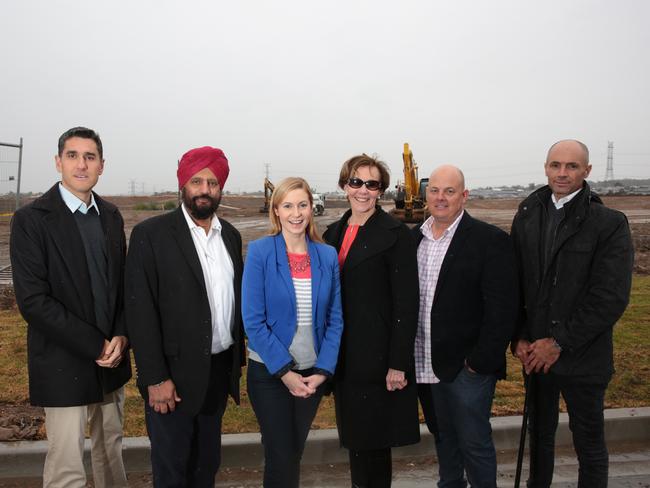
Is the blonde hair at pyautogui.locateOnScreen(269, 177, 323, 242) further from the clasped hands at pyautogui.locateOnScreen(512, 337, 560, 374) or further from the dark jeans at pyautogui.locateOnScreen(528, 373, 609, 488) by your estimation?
the dark jeans at pyautogui.locateOnScreen(528, 373, 609, 488)

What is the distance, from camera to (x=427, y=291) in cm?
313

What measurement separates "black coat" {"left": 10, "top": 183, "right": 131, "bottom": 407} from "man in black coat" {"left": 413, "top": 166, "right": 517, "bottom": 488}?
70.3 inches

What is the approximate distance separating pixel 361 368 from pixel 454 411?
2.26 feet

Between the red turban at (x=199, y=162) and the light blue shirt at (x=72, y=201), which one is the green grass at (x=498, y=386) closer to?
the light blue shirt at (x=72, y=201)

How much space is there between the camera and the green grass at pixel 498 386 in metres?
4.34

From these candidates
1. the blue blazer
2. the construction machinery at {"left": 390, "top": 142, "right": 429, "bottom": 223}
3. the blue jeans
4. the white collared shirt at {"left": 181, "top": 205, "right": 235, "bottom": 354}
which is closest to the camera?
the blue blazer

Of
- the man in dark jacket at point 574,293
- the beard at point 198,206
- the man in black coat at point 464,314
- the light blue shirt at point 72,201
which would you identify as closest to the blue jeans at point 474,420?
the man in black coat at point 464,314

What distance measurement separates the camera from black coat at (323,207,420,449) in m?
2.87

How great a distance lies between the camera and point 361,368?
2.89m

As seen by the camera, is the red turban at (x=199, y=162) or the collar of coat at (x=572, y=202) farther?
the collar of coat at (x=572, y=202)

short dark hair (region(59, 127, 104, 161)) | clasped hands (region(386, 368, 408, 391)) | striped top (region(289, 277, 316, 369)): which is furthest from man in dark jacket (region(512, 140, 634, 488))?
short dark hair (region(59, 127, 104, 161))

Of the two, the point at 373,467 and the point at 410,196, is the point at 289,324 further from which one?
the point at 410,196

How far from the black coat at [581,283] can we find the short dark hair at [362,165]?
0.96 metres

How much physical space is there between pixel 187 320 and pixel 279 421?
702 mm
